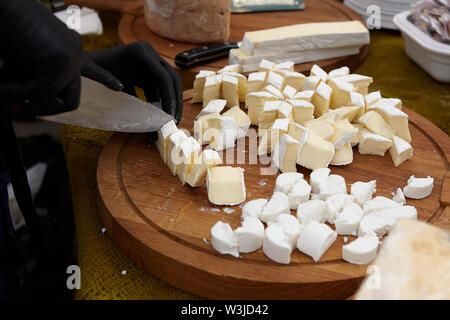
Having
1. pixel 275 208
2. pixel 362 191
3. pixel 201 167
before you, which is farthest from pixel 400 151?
pixel 201 167

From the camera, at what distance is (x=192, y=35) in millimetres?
1882

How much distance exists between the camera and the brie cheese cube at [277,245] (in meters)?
0.97

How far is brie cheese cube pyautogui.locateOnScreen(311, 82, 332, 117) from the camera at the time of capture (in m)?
1.45

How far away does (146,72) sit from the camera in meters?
1.37

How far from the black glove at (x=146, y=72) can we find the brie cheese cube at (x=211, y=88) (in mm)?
143

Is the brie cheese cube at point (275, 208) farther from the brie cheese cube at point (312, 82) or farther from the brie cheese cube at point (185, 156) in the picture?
the brie cheese cube at point (312, 82)

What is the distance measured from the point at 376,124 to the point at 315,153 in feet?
0.83

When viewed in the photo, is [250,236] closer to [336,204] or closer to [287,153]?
[336,204]

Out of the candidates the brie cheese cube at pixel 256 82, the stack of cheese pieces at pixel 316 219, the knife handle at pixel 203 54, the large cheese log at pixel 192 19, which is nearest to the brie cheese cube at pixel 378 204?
the stack of cheese pieces at pixel 316 219

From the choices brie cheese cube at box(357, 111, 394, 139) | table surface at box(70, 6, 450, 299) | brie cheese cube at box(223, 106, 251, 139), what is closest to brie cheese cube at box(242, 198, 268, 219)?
table surface at box(70, 6, 450, 299)

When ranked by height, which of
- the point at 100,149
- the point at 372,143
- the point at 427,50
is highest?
the point at 427,50

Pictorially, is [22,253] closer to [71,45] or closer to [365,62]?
[71,45]
